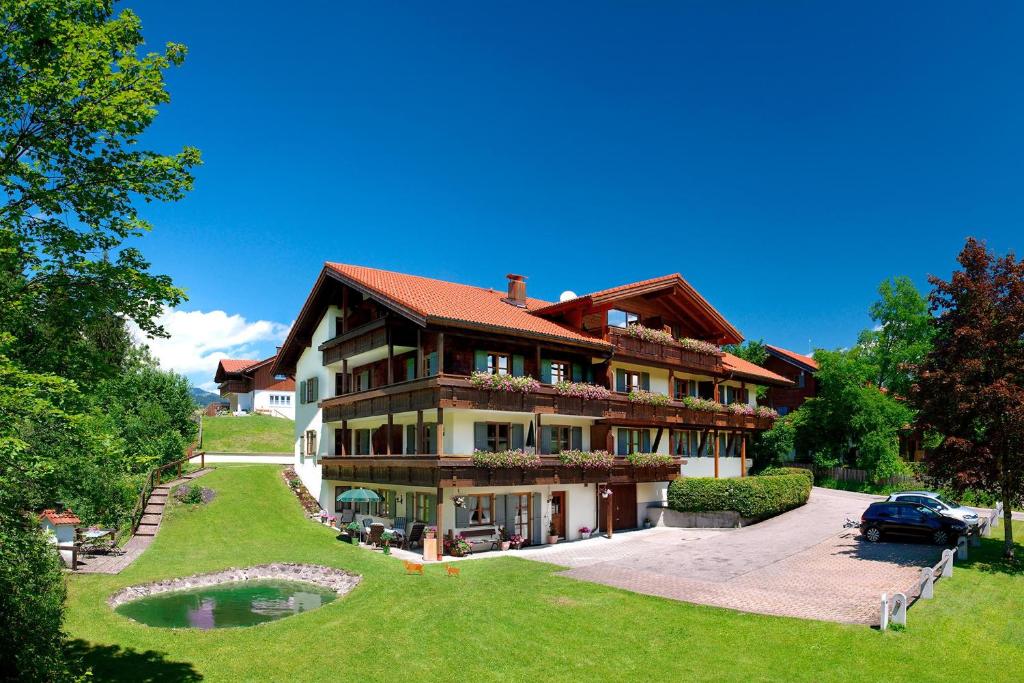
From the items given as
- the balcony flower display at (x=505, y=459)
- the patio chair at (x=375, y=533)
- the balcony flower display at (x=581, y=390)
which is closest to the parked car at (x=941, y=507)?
the balcony flower display at (x=581, y=390)

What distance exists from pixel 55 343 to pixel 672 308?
3251 centimetres

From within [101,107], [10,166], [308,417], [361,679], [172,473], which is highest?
[101,107]

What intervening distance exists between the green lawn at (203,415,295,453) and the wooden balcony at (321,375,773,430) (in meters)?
18.0

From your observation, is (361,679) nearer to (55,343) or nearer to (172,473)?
(55,343)

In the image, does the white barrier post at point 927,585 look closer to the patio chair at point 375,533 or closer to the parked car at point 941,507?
the parked car at point 941,507

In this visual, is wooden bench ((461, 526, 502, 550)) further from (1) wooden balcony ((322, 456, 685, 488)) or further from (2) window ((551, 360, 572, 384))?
(2) window ((551, 360, 572, 384))

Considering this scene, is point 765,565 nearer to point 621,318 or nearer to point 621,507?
point 621,507

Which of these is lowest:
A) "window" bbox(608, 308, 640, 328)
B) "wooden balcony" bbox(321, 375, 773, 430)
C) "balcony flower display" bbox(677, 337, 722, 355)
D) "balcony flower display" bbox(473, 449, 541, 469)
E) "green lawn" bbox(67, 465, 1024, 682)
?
"green lawn" bbox(67, 465, 1024, 682)

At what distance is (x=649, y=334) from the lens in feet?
120

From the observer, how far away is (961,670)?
1505 cm

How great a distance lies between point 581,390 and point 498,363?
393 centimetres

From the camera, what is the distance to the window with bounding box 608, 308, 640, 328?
35.6 metres

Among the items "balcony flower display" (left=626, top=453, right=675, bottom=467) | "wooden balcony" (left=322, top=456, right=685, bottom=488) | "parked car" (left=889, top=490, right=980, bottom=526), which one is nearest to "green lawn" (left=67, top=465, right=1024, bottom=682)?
"wooden balcony" (left=322, top=456, right=685, bottom=488)

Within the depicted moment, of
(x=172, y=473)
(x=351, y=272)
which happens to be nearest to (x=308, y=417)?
(x=172, y=473)
